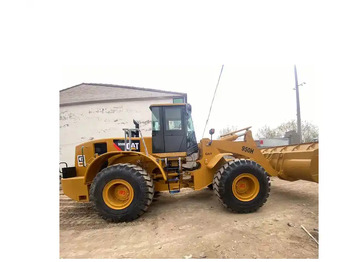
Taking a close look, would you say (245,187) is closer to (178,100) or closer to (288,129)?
(178,100)

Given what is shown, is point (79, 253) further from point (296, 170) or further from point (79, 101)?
point (79, 101)

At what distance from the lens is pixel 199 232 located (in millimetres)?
2643

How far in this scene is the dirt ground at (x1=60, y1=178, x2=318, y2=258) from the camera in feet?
7.25

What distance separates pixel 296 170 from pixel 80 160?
4.69 metres

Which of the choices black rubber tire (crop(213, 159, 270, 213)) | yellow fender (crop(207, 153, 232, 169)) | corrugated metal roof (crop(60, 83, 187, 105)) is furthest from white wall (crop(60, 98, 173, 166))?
black rubber tire (crop(213, 159, 270, 213))

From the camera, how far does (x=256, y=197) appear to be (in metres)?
3.26

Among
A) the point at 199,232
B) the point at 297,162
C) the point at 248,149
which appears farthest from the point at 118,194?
the point at 297,162

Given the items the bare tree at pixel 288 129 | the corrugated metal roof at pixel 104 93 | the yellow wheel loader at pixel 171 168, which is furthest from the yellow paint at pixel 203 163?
the bare tree at pixel 288 129

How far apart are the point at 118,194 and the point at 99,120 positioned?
22.4ft

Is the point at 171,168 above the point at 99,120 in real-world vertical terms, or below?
below

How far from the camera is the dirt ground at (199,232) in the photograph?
2.21 metres

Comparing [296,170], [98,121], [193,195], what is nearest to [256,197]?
[296,170]

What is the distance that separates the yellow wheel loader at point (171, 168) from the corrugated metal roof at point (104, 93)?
18.7ft

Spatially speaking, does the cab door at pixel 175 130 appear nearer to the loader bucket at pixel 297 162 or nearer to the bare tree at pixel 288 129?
the loader bucket at pixel 297 162
